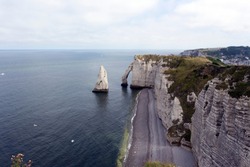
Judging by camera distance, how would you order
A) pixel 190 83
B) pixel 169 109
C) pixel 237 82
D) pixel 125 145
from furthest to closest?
pixel 169 109 < pixel 190 83 < pixel 125 145 < pixel 237 82

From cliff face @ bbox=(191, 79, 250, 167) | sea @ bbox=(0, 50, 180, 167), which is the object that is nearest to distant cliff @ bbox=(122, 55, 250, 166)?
cliff face @ bbox=(191, 79, 250, 167)

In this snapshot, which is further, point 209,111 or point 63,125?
point 63,125

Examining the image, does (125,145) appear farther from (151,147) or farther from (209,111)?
(209,111)

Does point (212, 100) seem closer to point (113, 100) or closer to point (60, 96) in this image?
point (113, 100)

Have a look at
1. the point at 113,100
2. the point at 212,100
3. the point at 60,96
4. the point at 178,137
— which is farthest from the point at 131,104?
the point at 212,100

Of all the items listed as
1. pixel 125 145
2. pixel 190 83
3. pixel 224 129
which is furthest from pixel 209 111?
pixel 190 83

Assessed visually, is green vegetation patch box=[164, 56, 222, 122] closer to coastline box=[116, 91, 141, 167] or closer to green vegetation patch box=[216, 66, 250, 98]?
coastline box=[116, 91, 141, 167]
